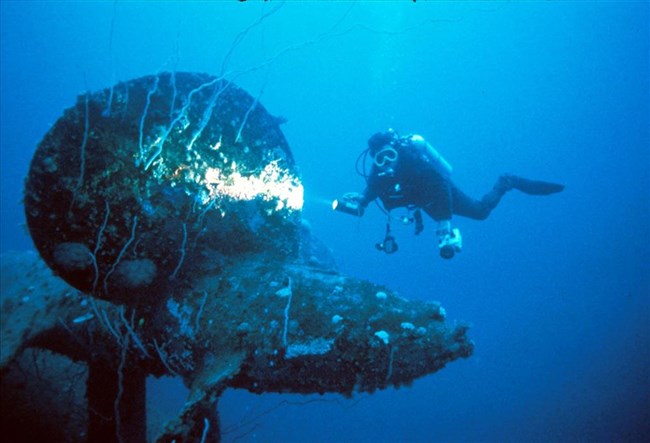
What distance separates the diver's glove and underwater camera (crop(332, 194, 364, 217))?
172cm

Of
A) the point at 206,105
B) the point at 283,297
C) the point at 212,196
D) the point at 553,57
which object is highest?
the point at 553,57

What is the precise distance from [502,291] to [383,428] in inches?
1806

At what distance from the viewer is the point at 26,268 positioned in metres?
5.21

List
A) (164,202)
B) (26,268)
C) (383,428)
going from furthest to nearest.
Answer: (383,428) → (26,268) → (164,202)

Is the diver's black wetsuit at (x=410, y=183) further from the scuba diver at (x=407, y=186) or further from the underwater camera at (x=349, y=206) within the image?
the underwater camera at (x=349, y=206)

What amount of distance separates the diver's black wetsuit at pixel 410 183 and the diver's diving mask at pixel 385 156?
4cm

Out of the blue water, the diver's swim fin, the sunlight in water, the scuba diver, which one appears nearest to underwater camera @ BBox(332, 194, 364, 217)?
the scuba diver

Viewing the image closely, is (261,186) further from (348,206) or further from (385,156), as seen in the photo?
(385,156)

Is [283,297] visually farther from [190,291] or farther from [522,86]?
[522,86]

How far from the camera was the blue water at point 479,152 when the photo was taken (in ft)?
104

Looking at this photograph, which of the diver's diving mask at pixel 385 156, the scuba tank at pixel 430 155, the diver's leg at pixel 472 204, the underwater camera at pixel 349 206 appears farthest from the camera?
the diver's leg at pixel 472 204

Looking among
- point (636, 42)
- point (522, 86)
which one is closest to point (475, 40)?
point (522, 86)

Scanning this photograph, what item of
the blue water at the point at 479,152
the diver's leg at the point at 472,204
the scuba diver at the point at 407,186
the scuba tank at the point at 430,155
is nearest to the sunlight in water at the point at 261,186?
the scuba diver at the point at 407,186

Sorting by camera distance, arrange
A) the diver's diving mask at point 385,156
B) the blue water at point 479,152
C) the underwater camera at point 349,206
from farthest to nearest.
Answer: the blue water at point 479,152, the diver's diving mask at point 385,156, the underwater camera at point 349,206
